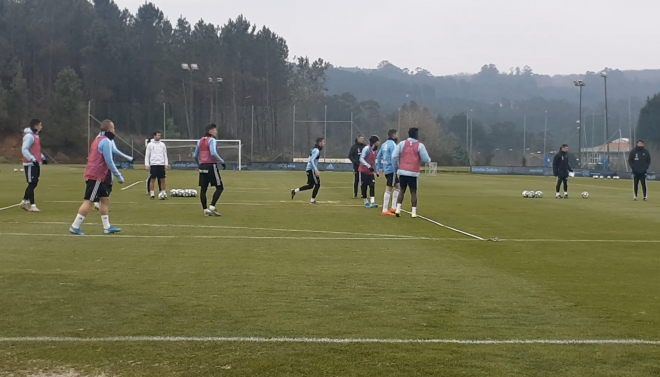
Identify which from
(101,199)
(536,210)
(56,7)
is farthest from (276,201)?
(56,7)

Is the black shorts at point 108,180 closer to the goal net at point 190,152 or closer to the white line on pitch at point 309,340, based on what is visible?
the white line on pitch at point 309,340

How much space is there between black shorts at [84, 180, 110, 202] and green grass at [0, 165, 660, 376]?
656 mm

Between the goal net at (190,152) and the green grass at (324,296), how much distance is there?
4524cm

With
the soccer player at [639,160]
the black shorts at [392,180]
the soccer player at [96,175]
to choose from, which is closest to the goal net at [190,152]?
the soccer player at [639,160]

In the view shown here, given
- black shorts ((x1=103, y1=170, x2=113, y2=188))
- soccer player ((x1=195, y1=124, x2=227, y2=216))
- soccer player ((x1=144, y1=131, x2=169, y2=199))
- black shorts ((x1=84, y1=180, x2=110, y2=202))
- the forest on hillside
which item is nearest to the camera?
black shorts ((x1=84, y1=180, x2=110, y2=202))

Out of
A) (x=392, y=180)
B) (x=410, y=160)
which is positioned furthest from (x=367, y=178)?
(x=410, y=160)

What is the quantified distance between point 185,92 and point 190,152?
746 inches

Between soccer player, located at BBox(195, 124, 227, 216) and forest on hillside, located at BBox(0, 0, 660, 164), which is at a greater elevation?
forest on hillside, located at BBox(0, 0, 660, 164)

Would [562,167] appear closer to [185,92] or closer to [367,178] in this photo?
[367,178]

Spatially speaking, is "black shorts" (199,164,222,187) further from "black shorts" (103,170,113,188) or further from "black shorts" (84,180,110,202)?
"black shorts" (84,180,110,202)

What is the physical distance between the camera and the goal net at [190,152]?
59.8 m

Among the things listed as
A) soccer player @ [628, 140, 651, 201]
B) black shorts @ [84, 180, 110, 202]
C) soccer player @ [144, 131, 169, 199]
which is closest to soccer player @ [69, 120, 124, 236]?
black shorts @ [84, 180, 110, 202]

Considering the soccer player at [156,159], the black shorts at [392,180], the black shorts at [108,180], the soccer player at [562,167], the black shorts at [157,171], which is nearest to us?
the black shorts at [108,180]

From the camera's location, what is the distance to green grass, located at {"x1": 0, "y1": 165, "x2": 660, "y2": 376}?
17.3ft
